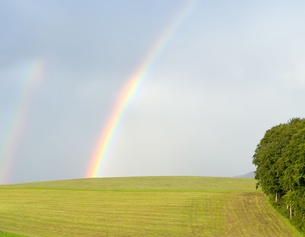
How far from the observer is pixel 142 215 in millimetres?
60844

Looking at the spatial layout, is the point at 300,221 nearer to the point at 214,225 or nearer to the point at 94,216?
the point at 214,225

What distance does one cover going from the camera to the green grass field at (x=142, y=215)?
48094 millimetres

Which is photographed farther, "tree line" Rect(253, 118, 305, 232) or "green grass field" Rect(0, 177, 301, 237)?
"green grass field" Rect(0, 177, 301, 237)

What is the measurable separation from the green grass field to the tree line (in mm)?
2554

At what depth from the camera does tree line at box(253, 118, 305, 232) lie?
156 feet

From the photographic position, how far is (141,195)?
294ft

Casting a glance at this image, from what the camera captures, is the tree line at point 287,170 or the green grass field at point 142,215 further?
the green grass field at point 142,215

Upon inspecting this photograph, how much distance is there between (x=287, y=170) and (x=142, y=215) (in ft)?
76.1

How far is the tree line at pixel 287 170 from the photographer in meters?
47.6

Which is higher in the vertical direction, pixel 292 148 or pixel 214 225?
pixel 292 148

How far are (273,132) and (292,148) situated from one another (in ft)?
97.4

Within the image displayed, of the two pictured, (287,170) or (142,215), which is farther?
(142,215)

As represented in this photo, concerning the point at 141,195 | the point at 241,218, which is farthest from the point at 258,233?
the point at 141,195

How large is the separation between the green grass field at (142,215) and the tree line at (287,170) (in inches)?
101
